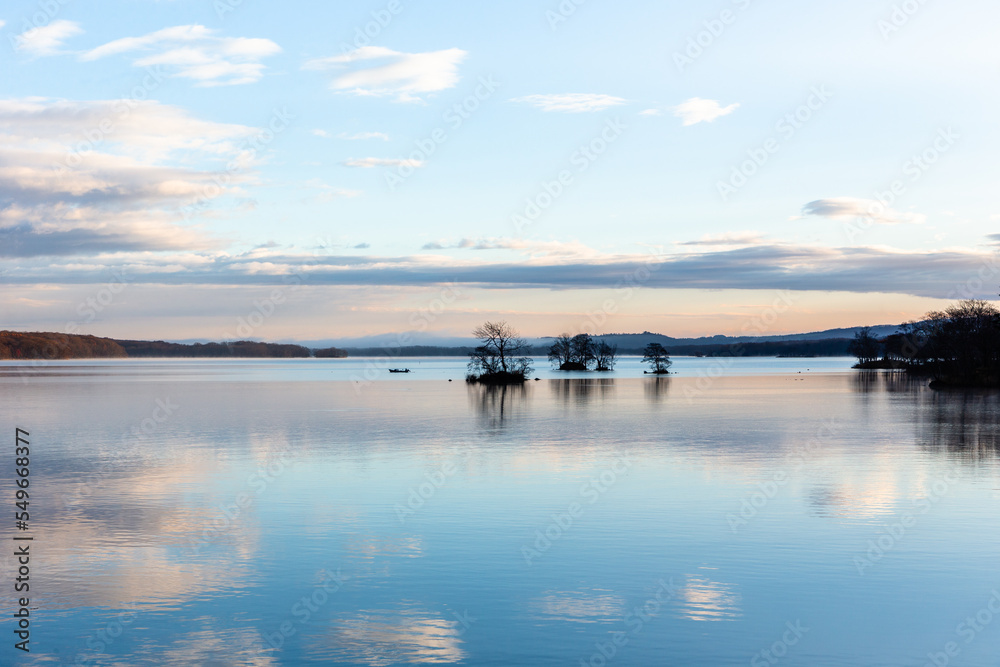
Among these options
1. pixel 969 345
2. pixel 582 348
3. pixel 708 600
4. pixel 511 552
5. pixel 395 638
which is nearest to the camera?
pixel 395 638

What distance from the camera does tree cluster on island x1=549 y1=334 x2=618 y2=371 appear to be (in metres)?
151

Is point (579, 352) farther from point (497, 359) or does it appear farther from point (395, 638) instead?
point (395, 638)

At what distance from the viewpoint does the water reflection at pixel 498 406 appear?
45562mm

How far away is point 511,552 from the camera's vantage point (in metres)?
15.6

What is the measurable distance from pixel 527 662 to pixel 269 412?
43.2 m

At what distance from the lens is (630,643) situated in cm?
1090

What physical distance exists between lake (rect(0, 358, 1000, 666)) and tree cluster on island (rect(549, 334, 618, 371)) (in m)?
117

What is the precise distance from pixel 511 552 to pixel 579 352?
137 meters

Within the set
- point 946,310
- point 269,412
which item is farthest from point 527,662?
point 946,310

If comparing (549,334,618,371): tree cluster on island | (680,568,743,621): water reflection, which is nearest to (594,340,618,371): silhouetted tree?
(549,334,618,371): tree cluster on island

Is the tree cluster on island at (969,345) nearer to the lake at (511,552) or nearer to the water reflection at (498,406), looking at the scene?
the water reflection at (498,406)

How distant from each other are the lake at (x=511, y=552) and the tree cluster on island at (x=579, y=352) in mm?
116604

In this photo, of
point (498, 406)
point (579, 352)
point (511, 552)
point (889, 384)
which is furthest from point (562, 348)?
point (511, 552)

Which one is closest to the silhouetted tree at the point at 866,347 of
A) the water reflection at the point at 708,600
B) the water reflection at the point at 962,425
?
the water reflection at the point at 962,425
